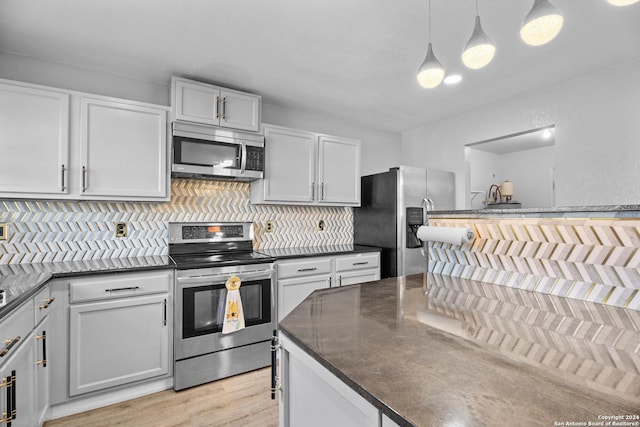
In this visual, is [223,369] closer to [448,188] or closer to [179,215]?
[179,215]

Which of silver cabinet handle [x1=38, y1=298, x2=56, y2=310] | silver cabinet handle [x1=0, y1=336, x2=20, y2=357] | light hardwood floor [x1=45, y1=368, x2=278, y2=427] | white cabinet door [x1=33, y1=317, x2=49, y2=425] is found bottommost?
light hardwood floor [x1=45, y1=368, x2=278, y2=427]

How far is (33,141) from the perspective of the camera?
2.17m

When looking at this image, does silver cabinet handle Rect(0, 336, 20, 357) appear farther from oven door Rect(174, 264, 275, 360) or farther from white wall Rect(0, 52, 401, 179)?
white wall Rect(0, 52, 401, 179)

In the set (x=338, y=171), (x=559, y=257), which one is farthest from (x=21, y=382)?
(x=338, y=171)

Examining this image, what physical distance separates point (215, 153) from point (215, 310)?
1287 mm

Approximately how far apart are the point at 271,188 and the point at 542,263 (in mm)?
2279

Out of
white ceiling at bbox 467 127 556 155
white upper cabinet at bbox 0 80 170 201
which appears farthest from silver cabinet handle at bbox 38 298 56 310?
white ceiling at bbox 467 127 556 155

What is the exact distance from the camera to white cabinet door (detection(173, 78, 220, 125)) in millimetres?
2602

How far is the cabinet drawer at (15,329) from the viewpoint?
4.26 ft

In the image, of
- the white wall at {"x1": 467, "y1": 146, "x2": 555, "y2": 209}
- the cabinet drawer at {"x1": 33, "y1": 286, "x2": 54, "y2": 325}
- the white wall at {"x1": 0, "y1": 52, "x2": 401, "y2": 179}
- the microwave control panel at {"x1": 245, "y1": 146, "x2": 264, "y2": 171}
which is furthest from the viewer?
the white wall at {"x1": 467, "y1": 146, "x2": 555, "y2": 209}

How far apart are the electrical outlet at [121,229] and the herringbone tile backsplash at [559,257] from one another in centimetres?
251

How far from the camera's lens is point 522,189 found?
233 inches

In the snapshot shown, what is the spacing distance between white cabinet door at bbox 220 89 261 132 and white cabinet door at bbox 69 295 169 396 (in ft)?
5.01

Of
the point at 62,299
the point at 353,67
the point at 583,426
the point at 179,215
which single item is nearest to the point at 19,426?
the point at 62,299
